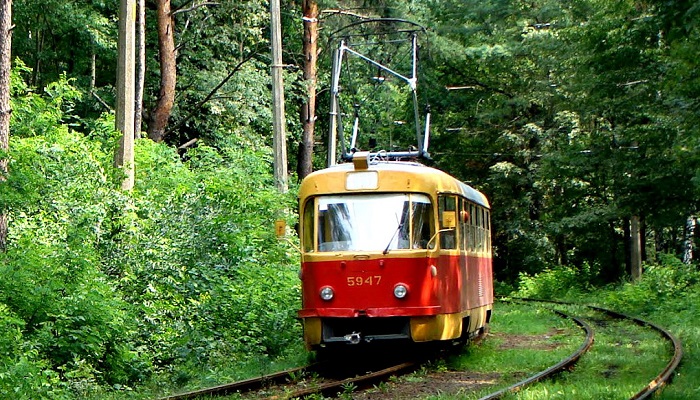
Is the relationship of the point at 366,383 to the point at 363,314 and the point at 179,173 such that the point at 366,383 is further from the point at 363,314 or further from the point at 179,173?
the point at 179,173

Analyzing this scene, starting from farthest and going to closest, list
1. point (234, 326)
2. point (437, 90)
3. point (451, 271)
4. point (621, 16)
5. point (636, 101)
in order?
point (437, 90)
point (636, 101)
point (621, 16)
point (234, 326)
point (451, 271)

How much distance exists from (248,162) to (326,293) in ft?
38.2

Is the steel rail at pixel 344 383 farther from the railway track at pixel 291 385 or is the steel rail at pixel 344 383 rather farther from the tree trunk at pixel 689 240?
the tree trunk at pixel 689 240

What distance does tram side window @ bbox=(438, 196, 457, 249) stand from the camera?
45.7 ft

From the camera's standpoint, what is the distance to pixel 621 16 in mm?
23656

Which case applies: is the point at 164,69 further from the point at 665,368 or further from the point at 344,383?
the point at 665,368

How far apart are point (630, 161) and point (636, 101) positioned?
5.60 ft

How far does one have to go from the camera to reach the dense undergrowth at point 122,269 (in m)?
12.7

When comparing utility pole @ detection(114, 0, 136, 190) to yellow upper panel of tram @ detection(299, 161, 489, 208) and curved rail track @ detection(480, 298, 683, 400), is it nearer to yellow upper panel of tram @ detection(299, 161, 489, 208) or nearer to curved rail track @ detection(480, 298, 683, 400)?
yellow upper panel of tram @ detection(299, 161, 489, 208)

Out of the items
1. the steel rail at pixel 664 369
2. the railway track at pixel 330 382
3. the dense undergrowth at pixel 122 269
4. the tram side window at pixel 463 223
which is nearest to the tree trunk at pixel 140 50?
the dense undergrowth at pixel 122 269

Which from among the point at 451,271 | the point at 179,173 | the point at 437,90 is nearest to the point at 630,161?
the point at 179,173

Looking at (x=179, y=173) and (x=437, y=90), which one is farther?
(x=437, y=90)

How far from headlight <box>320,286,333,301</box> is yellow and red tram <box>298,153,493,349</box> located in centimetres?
1

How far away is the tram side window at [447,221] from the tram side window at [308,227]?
1.73 meters
